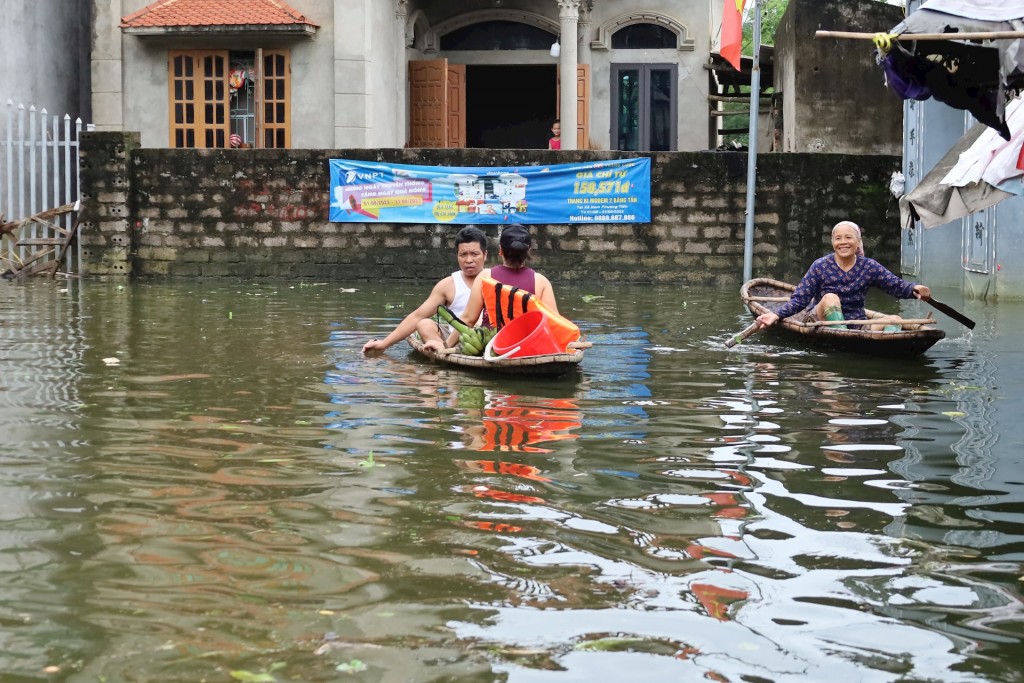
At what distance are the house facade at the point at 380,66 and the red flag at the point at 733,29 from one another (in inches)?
202

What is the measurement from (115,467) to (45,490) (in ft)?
1.94

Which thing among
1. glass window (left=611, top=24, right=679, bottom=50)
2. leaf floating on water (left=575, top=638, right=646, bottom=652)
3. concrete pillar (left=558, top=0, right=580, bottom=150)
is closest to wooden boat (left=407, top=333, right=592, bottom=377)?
leaf floating on water (left=575, top=638, right=646, bottom=652)

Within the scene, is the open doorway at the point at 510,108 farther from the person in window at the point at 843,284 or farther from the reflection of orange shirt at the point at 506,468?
the reflection of orange shirt at the point at 506,468

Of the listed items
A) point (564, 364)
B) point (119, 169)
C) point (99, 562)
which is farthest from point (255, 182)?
point (99, 562)

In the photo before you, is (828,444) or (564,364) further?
(564,364)

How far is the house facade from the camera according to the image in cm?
2409

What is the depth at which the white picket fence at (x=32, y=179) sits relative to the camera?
21438 mm

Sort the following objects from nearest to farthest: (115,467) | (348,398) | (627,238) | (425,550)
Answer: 1. (425,550)
2. (115,467)
3. (348,398)
4. (627,238)

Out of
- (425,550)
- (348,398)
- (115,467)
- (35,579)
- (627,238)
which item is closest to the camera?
(35,579)

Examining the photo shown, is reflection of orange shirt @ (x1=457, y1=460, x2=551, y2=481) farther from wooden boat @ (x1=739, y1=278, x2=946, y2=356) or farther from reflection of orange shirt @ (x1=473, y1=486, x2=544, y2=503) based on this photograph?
wooden boat @ (x1=739, y1=278, x2=946, y2=356)

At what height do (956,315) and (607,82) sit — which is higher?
(607,82)

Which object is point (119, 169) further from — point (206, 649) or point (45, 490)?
point (206, 649)

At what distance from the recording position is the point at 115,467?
23.1 feet

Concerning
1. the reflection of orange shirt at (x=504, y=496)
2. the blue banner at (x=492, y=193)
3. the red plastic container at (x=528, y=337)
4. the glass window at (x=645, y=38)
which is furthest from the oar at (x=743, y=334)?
the glass window at (x=645, y=38)
